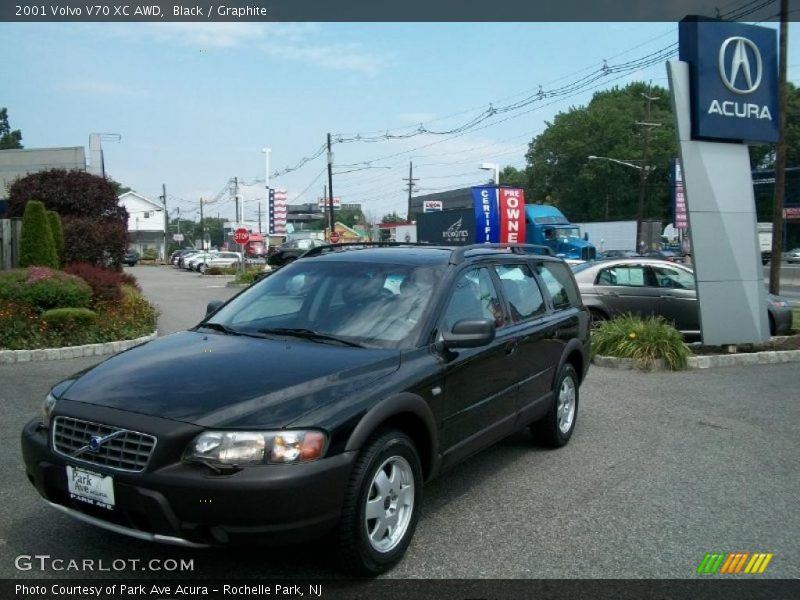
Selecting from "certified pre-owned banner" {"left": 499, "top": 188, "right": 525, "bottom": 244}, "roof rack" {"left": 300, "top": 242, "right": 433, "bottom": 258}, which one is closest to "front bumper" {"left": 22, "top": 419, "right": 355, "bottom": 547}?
"roof rack" {"left": 300, "top": 242, "right": 433, "bottom": 258}

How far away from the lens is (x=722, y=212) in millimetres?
10852

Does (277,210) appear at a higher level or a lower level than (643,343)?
higher

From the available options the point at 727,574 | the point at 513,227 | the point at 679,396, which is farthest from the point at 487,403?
the point at 513,227

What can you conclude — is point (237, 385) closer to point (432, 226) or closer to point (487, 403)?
point (487, 403)

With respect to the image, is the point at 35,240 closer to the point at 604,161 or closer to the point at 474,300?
the point at 474,300

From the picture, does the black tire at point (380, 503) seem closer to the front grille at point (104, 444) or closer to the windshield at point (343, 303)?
the windshield at point (343, 303)

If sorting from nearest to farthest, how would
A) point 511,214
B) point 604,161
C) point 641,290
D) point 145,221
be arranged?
1. point 641,290
2. point 511,214
3. point 604,161
4. point 145,221

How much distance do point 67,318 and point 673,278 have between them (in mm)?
10155

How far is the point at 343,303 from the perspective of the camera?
4.61 metres

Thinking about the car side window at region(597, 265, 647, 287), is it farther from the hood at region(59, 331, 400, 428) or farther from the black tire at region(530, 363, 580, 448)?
the hood at region(59, 331, 400, 428)

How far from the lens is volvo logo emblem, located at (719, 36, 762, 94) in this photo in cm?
1078

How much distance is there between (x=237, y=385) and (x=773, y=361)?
10087mm

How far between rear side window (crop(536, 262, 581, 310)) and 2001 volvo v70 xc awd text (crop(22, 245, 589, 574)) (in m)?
1.02

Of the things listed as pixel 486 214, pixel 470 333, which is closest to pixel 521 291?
pixel 470 333
